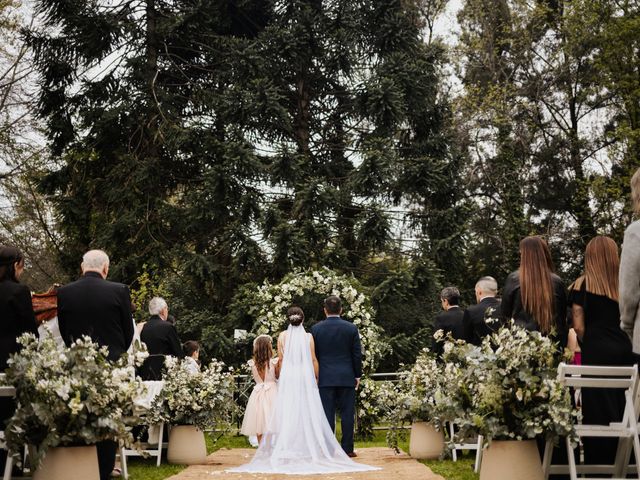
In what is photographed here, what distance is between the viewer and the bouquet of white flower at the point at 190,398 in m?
11.4

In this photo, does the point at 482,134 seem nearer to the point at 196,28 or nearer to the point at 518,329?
the point at 196,28

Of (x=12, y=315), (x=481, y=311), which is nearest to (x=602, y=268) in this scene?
(x=481, y=311)

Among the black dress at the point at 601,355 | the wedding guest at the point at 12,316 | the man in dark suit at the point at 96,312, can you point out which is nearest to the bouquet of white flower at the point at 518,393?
the black dress at the point at 601,355

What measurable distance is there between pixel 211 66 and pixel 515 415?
71.3ft

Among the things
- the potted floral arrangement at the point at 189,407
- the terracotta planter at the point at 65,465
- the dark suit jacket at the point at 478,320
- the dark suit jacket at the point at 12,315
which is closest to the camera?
the terracotta planter at the point at 65,465

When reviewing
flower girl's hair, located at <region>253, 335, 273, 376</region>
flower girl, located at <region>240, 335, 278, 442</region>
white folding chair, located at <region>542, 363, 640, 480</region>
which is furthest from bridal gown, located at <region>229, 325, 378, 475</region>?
white folding chair, located at <region>542, 363, 640, 480</region>

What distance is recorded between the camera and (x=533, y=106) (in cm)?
3095

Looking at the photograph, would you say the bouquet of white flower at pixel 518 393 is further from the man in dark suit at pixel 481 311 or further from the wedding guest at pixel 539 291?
the man in dark suit at pixel 481 311

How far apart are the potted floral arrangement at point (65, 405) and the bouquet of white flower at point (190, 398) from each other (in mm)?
4252

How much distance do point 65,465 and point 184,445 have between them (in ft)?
16.0

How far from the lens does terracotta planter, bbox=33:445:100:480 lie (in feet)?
22.6

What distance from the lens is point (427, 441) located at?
11.7 m

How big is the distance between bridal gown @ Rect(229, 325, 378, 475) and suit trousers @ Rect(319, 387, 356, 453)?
16 cm

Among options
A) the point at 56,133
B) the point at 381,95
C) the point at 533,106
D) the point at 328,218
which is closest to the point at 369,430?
the point at 328,218
